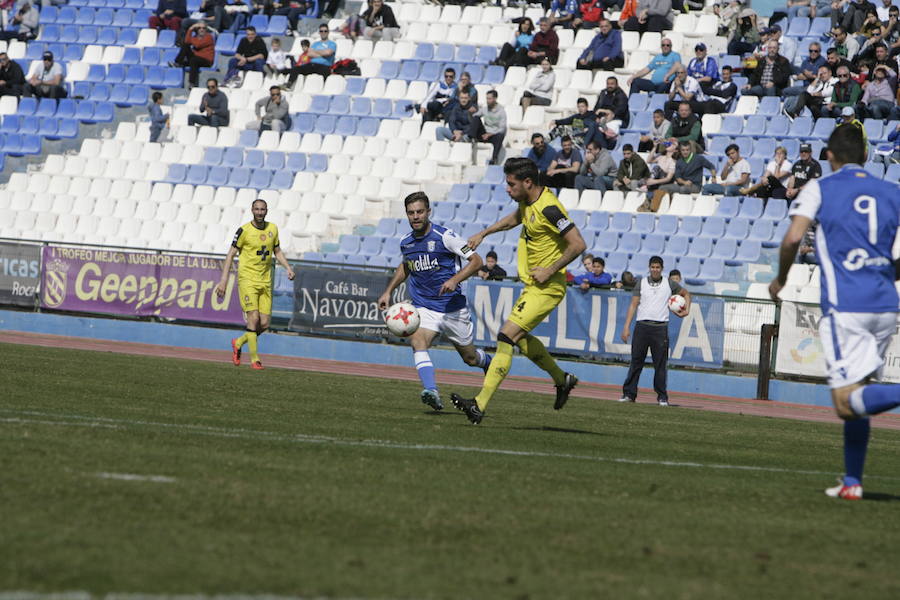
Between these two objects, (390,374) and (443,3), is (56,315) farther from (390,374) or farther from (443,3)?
(443,3)

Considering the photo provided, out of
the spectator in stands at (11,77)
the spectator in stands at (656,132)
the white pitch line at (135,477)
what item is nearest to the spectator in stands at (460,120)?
the spectator in stands at (656,132)

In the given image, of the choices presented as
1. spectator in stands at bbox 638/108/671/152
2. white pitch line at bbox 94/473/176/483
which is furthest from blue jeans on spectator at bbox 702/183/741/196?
white pitch line at bbox 94/473/176/483

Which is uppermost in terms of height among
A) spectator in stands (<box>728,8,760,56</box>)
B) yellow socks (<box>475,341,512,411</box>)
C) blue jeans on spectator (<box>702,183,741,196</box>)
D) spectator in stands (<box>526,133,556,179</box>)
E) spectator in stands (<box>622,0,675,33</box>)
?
spectator in stands (<box>622,0,675,33</box>)

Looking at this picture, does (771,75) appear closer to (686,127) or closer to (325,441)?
(686,127)

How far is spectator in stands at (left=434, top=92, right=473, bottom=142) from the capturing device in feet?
96.1

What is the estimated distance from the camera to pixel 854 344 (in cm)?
770

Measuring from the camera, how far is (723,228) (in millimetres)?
24812

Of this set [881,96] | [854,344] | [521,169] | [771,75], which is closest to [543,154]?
[771,75]

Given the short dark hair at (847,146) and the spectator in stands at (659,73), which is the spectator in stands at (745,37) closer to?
the spectator in stands at (659,73)

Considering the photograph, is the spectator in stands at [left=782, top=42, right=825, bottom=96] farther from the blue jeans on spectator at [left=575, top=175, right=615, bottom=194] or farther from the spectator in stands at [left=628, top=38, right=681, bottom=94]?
the blue jeans on spectator at [left=575, top=175, right=615, bottom=194]

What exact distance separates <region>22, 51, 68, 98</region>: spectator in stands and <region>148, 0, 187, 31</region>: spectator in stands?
3.22 metres

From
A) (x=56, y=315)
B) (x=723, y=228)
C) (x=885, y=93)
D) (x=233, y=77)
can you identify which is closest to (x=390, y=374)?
(x=723, y=228)

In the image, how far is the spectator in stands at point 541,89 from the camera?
2975cm

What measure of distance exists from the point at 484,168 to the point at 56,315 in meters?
9.37
